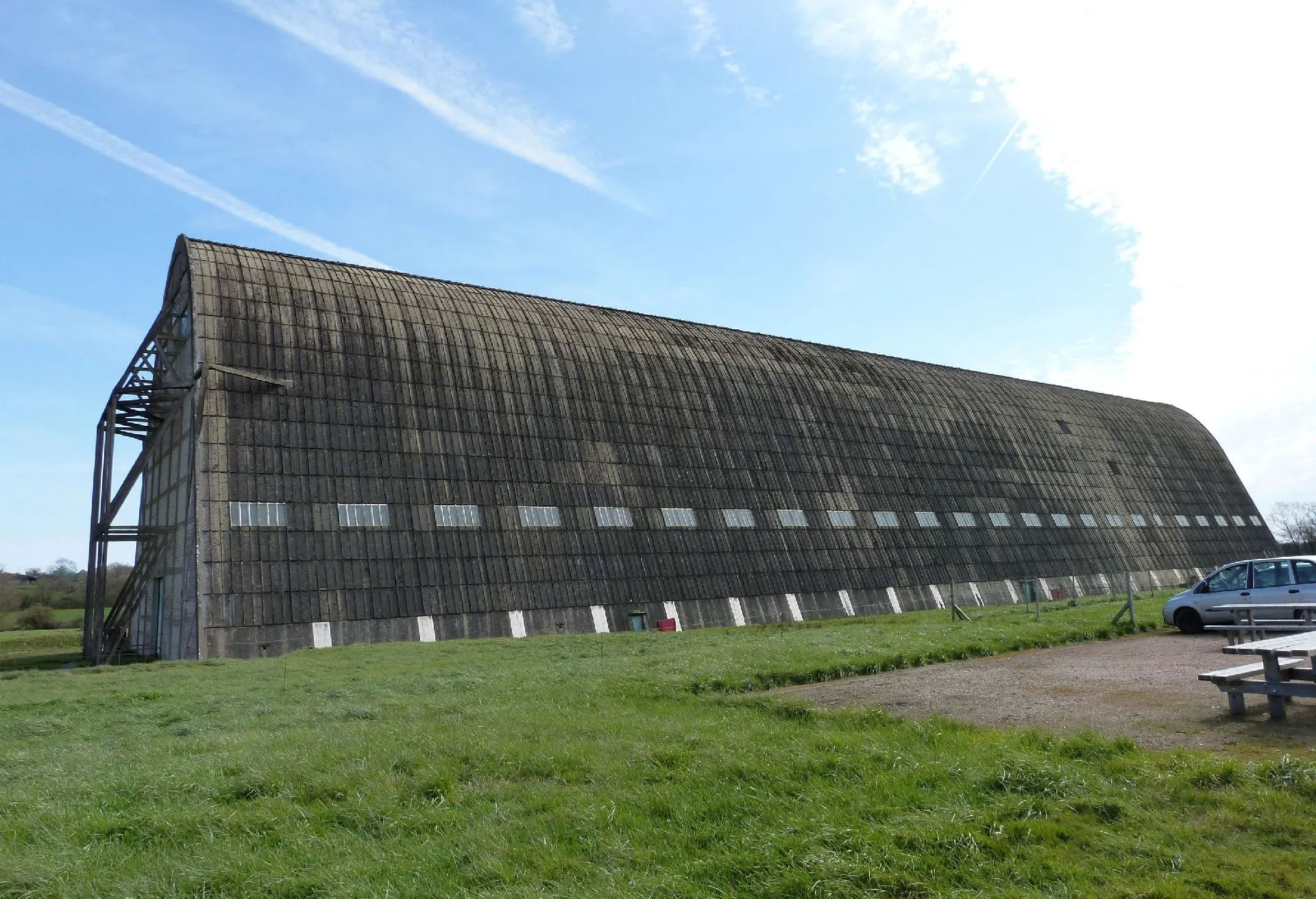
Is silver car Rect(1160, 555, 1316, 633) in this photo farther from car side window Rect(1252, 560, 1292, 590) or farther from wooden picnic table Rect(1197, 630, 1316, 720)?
wooden picnic table Rect(1197, 630, 1316, 720)

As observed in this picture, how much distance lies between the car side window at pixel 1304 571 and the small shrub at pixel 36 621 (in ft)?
200

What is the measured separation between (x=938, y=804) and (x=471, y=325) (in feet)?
110

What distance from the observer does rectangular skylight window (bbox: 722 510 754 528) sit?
128ft

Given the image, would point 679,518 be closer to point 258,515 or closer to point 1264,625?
point 258,515

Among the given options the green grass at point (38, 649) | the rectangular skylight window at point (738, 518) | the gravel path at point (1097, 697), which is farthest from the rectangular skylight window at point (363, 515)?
the gravel path at point (1097, 697)

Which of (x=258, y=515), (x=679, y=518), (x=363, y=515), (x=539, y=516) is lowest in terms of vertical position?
(x=679, y=518)

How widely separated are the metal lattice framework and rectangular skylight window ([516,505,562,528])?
1339 centimetres

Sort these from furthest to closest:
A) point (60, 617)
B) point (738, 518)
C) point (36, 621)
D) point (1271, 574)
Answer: point (60, 617), point (36, 621), point (738, 518), point (1271, 574)

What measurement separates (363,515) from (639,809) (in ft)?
82.6

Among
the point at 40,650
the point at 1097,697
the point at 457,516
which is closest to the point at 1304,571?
the point at 1097,697

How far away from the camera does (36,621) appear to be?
5394cm

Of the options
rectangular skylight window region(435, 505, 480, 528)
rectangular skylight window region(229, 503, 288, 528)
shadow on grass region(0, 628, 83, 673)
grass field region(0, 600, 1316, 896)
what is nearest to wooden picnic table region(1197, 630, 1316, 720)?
grass field region(0, 600, 1316, 896)

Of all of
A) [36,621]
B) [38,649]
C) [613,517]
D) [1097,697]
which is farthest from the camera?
[36,621]

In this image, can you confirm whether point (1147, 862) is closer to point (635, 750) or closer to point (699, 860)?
point (699, 860)
